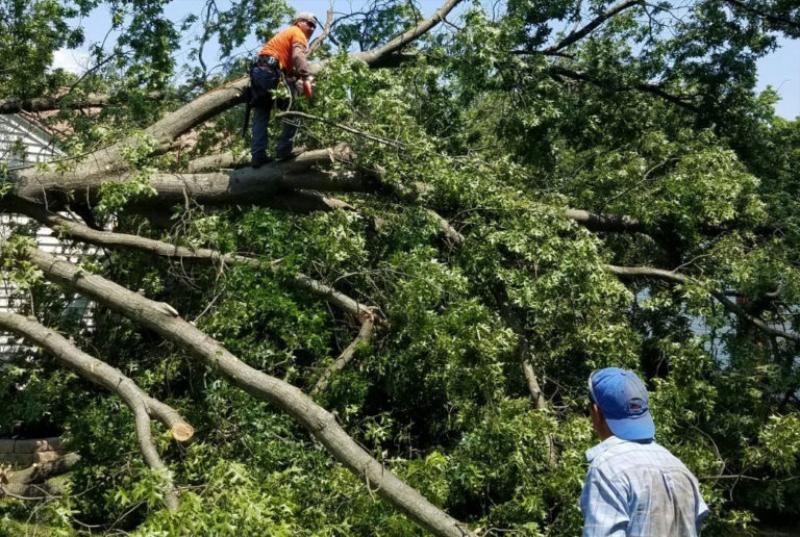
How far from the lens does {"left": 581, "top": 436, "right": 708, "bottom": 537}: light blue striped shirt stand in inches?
106

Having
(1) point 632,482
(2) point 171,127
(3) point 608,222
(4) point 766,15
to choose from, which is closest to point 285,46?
(2) point 171,127

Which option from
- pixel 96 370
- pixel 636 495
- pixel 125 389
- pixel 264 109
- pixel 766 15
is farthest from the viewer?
pixel 766 15

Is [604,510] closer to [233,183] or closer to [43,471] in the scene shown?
[233,183]

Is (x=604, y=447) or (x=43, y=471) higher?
(x=43, y=471)

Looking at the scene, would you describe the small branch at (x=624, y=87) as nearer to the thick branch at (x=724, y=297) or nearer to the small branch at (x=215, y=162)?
the thick branch at (x=724, y=297)

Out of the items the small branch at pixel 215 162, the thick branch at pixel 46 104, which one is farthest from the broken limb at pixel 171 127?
the thick branch at pixel 46 104

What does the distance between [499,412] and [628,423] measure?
3026 mm

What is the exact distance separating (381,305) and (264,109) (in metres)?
1.83

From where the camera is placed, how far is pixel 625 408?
9.52 ft

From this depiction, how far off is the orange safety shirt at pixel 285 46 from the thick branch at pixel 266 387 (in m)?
2.13

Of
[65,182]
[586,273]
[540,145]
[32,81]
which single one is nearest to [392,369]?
[586,273]

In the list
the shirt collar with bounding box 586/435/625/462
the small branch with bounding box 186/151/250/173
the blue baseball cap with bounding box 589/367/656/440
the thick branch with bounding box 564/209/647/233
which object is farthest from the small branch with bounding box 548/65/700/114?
the shirt collar with bounding box 586/435/625/462

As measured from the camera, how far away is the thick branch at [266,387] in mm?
4988

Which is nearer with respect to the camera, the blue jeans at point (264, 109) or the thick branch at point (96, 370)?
the thick branch at point (96, 370)
